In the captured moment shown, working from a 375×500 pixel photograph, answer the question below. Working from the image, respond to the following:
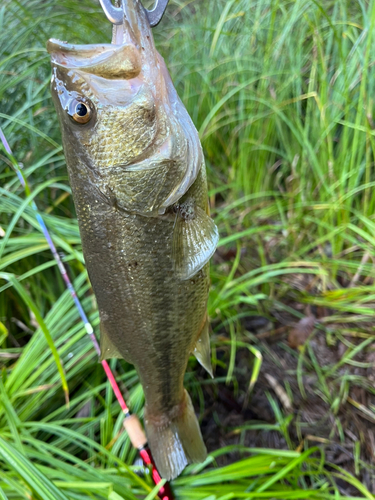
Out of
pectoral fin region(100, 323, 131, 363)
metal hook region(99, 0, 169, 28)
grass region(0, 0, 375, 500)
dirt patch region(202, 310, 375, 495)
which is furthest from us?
dirt patch region(202, 310, 375, 495)

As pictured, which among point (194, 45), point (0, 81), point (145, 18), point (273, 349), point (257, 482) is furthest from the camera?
point (194, 45)

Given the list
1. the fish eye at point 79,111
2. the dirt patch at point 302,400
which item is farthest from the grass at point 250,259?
the fish eye at point 79,111

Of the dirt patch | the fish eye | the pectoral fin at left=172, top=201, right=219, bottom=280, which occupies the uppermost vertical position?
the fish eye

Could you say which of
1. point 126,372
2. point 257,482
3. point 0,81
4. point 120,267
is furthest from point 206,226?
point 0,81

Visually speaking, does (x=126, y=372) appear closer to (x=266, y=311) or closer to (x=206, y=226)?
(x=266, y=311)

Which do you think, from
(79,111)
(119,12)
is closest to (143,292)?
(79,111)

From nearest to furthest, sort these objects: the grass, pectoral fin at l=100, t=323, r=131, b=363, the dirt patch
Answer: pectoral fin at l=100, t=323, r=131, b=363 → the grass → the dirt patch

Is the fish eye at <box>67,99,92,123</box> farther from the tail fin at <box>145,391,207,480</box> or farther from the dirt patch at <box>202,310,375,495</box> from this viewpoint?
the dirt patch at <box>202,310,375,495</box>

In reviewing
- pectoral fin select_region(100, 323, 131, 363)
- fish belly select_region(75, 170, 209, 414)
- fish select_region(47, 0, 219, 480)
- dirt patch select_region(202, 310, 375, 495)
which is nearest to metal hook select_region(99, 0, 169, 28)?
fish select_region(47, 0, 219, 480)
